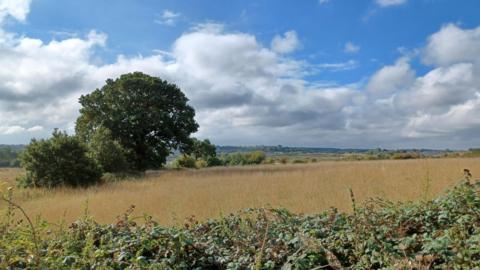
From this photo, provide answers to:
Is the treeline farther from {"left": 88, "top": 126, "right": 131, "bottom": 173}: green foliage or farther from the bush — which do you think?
{"left": 88, "top": 126, "right": 131, "bottom": 173}: green foliage

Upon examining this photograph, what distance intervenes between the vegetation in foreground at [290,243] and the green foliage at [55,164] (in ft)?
50.7

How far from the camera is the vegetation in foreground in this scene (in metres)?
2.88

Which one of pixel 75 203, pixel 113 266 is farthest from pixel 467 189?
pixel 75 203

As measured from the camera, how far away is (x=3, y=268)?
9.07ft

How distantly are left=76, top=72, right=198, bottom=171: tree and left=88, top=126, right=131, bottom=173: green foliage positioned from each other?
3.80m

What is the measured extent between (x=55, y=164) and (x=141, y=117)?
10.4m

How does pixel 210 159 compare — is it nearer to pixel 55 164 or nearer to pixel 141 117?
pixel 141 117

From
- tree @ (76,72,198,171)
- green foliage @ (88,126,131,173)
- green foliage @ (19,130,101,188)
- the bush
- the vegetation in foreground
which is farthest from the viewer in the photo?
the bush

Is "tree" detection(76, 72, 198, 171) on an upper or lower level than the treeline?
upper

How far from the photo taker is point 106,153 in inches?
923

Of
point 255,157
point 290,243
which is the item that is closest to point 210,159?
point 255,157

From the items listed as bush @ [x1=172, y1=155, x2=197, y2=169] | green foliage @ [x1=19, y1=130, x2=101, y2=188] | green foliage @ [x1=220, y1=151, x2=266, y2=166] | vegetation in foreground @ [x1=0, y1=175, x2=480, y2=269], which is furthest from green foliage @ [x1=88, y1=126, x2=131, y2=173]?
green foliage @ [x1=220, y1=151, x2=266, y2=166]

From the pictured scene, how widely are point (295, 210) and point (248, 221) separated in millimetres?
3417

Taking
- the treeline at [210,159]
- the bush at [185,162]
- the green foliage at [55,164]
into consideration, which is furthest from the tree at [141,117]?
the bush at [185,162]
